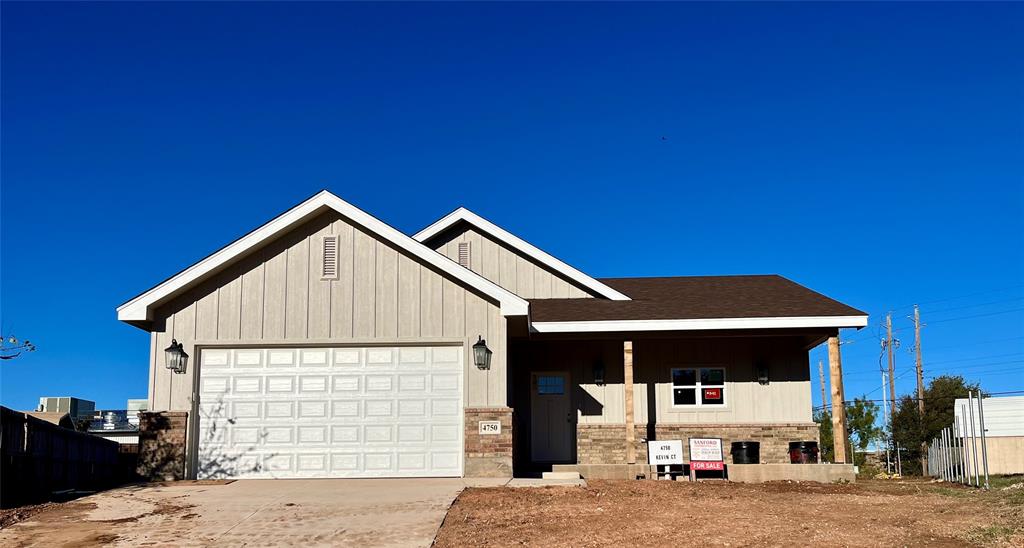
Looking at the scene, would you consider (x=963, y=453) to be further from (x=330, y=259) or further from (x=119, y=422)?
(x=119, y=422)

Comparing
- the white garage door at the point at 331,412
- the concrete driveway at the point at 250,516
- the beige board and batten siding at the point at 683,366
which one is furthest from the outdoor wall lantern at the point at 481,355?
the beige board and batten siding at the point at 683,366

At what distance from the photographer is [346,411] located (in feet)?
52.9

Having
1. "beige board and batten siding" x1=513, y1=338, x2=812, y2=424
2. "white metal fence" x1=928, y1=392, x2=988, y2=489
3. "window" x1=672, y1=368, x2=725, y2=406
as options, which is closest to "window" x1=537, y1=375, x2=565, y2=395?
"beige board and batten siding" x1=513, y1=338, x2=812, y2=424

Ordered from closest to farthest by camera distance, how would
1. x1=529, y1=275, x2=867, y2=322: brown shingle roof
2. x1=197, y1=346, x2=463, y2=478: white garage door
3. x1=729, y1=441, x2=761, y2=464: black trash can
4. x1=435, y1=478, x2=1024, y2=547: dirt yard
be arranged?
1. x1=435, y1=478, x2=1024, y2=547: dirt yard
2. x1=197, y1=346, x2=463, y2=478: white garage door
3. x1=729, y1=441, x2=761, y2=464: black trash can
4. x1=529, y1=275, x2=867, y2=322: brown shingle roof

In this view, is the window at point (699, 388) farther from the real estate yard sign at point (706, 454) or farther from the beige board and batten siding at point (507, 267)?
the real estate yard sign at point (706, 454)

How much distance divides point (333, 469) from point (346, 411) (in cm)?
99

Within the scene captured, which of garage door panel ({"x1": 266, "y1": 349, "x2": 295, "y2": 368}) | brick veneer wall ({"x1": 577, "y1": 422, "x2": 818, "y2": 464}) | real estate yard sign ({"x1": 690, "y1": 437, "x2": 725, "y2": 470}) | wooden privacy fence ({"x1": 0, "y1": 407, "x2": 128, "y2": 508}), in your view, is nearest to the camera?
wooden privacy fence ({"x1": 0, "y1": 407, "x2": 128, "y2": 508})

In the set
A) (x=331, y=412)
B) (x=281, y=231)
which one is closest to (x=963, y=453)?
(x=331, y=412)

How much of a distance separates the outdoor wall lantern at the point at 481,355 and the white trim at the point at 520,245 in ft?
18.7

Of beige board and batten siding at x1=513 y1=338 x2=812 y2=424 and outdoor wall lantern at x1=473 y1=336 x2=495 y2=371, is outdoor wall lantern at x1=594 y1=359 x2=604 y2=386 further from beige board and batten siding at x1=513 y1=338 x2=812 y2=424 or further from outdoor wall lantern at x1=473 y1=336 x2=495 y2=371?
outdoor wall lantern at x1=473 y1=336 x2=495 y2=371

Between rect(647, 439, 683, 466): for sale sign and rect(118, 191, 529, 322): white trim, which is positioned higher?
rect(118, 191, 529, 322): white trim

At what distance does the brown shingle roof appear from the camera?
1878 cm

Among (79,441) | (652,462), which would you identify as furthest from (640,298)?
(79,441)

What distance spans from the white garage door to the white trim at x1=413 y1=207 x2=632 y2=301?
5584 millimetres
